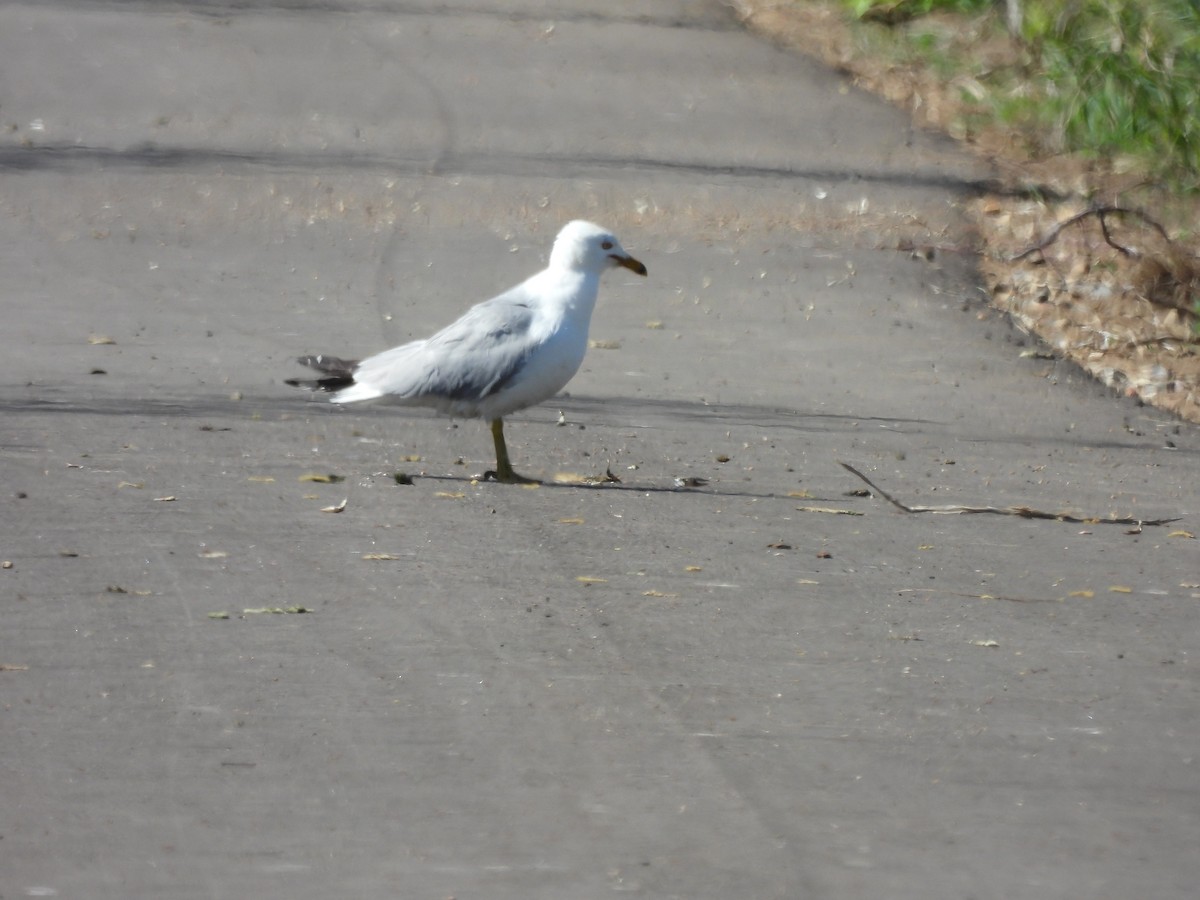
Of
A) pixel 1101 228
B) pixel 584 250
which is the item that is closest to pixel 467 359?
pixel 584 250

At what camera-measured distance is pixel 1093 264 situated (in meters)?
13.7

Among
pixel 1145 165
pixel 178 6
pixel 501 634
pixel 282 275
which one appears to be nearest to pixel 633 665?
pixel 501 634

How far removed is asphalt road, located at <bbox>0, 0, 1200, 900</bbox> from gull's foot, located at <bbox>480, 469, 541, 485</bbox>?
14 cm

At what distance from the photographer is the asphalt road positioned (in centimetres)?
512

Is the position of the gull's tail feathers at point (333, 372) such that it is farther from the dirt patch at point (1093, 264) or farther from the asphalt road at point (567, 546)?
the dirt patch at point (1093, 264)

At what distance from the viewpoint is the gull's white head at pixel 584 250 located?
9445 mm

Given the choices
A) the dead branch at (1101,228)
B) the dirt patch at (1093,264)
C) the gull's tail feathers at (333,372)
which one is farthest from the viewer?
the dead branch at (1101,228)

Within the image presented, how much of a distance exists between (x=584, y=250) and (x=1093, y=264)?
5494mm

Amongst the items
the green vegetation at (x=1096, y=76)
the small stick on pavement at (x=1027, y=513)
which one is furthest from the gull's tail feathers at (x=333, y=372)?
the green vegetation at (x=1096, y=76)

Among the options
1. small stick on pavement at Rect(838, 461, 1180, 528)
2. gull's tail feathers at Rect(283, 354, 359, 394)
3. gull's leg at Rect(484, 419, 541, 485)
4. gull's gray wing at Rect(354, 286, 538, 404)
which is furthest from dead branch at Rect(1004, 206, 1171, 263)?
gull's tail feathers at Rect(283, 354, 359, 394)

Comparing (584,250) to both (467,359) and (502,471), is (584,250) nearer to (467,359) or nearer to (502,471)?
(467,359)

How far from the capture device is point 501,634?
263 inches

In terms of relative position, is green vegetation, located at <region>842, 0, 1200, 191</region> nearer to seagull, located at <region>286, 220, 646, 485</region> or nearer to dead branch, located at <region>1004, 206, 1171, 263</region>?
dead branch, located at <region>1004, 206, 1171, 263</region>

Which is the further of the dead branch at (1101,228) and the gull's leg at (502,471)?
the dead branch at (1101,228)
